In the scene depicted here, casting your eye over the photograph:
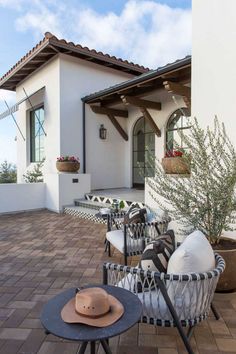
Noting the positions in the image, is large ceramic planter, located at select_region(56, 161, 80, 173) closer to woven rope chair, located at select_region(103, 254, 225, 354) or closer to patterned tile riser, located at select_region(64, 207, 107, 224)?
patterned tile riser, located at select_region(64, 207, 107, 224)

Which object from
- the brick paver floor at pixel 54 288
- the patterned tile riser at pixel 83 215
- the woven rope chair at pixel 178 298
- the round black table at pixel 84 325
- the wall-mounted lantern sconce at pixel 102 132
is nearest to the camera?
the round black table at pixel 84 325

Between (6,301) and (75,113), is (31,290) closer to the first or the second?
(6,301)

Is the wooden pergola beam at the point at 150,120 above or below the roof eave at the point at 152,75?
below

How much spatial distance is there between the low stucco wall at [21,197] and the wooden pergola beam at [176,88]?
4690 millimetres

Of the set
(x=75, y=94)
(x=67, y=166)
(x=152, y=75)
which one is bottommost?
(x=67, y=166)

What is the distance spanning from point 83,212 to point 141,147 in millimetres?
3435

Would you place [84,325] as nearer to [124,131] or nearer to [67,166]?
[67,166]

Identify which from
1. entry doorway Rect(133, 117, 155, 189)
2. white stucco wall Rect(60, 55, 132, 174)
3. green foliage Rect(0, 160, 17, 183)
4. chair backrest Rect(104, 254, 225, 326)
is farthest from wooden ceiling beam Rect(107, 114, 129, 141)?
chair backrest Rect(104, 254, 225, 326)

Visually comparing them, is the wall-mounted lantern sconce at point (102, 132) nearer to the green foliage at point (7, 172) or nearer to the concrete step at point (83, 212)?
the concrete step at point (83, 212)

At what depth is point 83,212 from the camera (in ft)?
23.5

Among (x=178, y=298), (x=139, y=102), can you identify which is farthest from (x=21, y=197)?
(x=178, y=298)

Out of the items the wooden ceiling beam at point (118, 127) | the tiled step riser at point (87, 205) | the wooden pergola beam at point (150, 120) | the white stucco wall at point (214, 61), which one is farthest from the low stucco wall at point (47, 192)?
the white stucco wall at point (214, 61)

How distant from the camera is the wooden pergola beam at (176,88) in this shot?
20.0 ft

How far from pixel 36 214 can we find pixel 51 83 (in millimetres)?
4186
